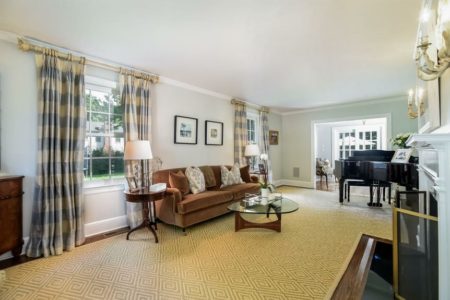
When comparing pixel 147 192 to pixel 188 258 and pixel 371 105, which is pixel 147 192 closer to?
pixel 188 258

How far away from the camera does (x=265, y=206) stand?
3227mm

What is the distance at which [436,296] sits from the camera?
5.10 feet

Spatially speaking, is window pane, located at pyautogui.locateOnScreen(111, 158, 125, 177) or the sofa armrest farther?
window pane, located at pyautogui.locateOnScreen(111, 158, 125, 177)

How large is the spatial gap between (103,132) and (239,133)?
3.14m

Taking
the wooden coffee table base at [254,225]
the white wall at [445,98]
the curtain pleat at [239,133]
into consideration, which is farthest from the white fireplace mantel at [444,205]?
the curtain pleat at [239,133]

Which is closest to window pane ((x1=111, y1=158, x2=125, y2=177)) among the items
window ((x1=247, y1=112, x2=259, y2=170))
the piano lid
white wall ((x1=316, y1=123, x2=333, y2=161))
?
window ((x1=247, y1=112, x2=259, y2=170))

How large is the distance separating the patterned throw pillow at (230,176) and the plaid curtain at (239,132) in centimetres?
89

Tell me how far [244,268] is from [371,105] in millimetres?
5672

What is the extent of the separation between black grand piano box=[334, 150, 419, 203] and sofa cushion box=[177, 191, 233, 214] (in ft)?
8.72

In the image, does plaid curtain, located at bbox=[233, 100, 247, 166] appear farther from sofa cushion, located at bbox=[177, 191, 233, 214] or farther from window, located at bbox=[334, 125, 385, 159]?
window, located at bbox=[334, 125, 385, 159]

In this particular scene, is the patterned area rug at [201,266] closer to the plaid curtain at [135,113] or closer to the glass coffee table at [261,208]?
the glass coffee table at [261,208]

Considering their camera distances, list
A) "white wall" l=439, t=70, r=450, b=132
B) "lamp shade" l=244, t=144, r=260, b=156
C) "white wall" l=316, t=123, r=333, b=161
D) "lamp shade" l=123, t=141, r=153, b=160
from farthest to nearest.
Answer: "white wall" l=316, t=123, r=333, b=161 < "lamp shade" l=244, t=144, r=260, b=156 < "lamp shade" l=123, t=141, r=153, b=160 < "white wall" l=439, t=70, r=450, b=132

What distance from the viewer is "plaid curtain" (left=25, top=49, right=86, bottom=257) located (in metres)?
2.55

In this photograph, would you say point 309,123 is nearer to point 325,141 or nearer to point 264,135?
point 264,135
